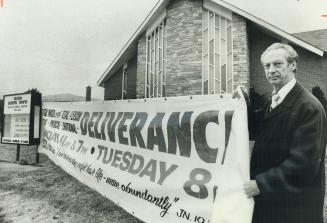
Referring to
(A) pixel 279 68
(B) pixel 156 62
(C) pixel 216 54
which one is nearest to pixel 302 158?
(A) pixel 279 68

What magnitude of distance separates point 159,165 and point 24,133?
666cm

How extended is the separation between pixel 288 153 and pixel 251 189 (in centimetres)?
37

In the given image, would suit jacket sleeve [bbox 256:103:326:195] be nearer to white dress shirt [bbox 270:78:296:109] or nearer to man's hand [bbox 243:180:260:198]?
man's hand [bbox 243:180:260:198]

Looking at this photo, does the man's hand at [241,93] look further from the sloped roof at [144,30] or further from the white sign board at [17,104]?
the sloped roof at [144,30]

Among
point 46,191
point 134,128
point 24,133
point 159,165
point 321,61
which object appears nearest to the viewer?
point 159,165

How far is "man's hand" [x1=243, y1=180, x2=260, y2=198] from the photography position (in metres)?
2.15

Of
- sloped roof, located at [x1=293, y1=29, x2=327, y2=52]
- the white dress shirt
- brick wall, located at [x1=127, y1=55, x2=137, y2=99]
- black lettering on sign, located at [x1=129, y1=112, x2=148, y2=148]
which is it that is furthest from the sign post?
sloped roof, located at [x1=293, y1=29, x2=327, y2=52]

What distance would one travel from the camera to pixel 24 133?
8.69m

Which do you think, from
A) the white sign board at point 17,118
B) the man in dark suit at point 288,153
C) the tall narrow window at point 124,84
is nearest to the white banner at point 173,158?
the man in dark suit at point 288,153

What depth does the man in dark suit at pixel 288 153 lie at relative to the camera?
1998 millimetres

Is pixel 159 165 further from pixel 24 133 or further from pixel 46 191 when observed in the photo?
pixel 24 133

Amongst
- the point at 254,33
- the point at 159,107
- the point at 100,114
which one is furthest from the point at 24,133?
the point at 254,33

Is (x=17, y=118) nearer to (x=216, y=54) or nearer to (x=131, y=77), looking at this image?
(x=216, y=54)

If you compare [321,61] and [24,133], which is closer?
[24,133]
